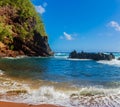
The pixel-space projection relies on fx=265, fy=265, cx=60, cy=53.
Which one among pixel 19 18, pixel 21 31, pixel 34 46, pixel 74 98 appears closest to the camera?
pixel 74 98

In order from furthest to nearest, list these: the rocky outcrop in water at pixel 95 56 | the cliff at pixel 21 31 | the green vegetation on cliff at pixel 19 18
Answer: the green vegetation on cliff at pixel 19 18
the cliff at pixel 21 31
the rocky outcrop in water at pixel 95 56

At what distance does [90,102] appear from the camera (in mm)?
13914

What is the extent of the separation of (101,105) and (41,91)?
4324mm

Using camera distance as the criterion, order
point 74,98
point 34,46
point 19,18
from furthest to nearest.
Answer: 1. point 19,18
2. point 34,46
3. point 74,98

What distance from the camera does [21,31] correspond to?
322ft

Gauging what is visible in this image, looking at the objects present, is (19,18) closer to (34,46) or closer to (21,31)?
(21,31)

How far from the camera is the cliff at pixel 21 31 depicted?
299ft

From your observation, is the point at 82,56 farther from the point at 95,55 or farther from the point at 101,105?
the point at 101,105

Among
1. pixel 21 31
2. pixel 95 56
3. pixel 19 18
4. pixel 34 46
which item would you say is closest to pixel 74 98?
pixel 95 56

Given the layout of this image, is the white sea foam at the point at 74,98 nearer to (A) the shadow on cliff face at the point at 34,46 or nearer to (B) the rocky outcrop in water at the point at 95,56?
(B) the rocky outcrop in water at the point at 95,56

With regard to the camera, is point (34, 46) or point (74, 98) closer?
point (74, 98)

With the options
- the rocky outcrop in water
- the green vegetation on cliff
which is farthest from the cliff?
the rocky outcrop in water

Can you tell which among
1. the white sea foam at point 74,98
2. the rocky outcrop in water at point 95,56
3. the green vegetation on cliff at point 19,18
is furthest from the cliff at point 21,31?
the white sea foam at point 74,98

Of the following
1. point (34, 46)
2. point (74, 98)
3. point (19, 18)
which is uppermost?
point (19, 18)
